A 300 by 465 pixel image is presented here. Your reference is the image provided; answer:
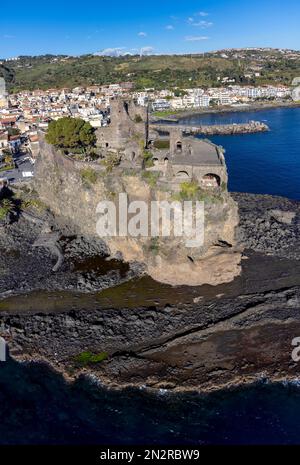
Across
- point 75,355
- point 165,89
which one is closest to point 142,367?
point 75,355

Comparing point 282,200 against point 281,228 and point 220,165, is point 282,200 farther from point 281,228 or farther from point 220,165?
point 220,165

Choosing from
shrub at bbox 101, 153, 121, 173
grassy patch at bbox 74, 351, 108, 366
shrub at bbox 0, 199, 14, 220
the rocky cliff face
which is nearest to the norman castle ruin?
shrub at bbox 101, 153, 121, 173

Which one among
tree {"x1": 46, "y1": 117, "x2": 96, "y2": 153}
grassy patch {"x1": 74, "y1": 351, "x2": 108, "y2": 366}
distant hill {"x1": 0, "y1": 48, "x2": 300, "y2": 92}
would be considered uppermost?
distant hill {"x1": 0, "y1": 48, "x2": 300, "y2": 92}

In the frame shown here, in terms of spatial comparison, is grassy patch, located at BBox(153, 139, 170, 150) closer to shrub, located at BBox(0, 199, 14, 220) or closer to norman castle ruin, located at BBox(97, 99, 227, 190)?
norman castle ruin, located at BBox(97, 99, 227, 190)

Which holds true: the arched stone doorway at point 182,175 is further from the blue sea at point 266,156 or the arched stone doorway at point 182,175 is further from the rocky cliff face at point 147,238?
the blue sea at point 266,156

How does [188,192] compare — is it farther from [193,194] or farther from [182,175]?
[182,175]

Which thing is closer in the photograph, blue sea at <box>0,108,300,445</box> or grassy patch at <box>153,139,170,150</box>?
blue sea at <box>0,108,300,445</box>
